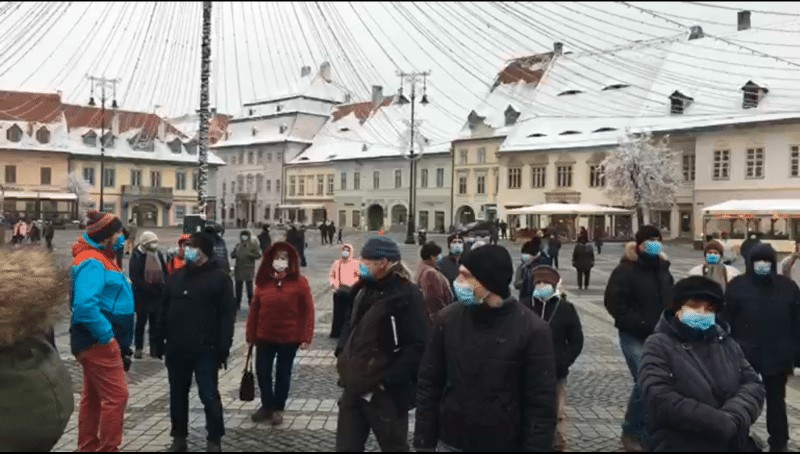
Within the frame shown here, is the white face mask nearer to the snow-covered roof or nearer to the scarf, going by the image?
the scarf

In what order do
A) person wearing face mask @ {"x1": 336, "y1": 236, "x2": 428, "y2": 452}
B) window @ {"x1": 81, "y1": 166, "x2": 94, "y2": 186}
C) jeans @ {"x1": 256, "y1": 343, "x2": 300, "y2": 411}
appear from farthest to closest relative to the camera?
window @ {"x1": 81, "y1": 166, "x2": 94, "y2": 186}, jeans @ {"x1": 256, "y1": 343, "x2": 300, "y2": 411}, person wearing face mask @ {"x1": 336, "y1": 236, "x2": 428, "y2": 452}

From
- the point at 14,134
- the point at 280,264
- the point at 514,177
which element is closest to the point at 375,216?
the point at 514,177

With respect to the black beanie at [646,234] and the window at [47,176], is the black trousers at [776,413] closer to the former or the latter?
the black beanie at [646,234]

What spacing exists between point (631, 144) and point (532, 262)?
43.7 metres

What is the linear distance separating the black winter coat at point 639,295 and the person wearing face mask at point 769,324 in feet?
1.85

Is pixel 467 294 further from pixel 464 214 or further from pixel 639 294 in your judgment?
pixel 464 214

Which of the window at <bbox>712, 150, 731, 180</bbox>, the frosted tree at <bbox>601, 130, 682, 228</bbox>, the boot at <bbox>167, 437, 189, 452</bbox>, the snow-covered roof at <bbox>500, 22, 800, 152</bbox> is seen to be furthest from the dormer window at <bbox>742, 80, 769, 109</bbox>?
the boot at <bbox>167, 437, 189, 452</bbox>

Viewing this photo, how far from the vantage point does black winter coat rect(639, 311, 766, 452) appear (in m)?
3.55

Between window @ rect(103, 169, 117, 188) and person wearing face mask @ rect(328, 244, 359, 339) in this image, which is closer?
person wearing face mask @ rect(328, 244, 359, 339)

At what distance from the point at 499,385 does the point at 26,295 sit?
2.14 m

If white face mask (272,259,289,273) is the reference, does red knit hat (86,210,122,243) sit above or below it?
above

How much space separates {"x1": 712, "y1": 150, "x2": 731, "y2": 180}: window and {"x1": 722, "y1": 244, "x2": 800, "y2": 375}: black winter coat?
132ft

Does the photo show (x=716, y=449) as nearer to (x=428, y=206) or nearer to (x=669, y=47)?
(x=669, y=47)

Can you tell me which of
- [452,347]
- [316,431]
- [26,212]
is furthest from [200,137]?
[26,212]
